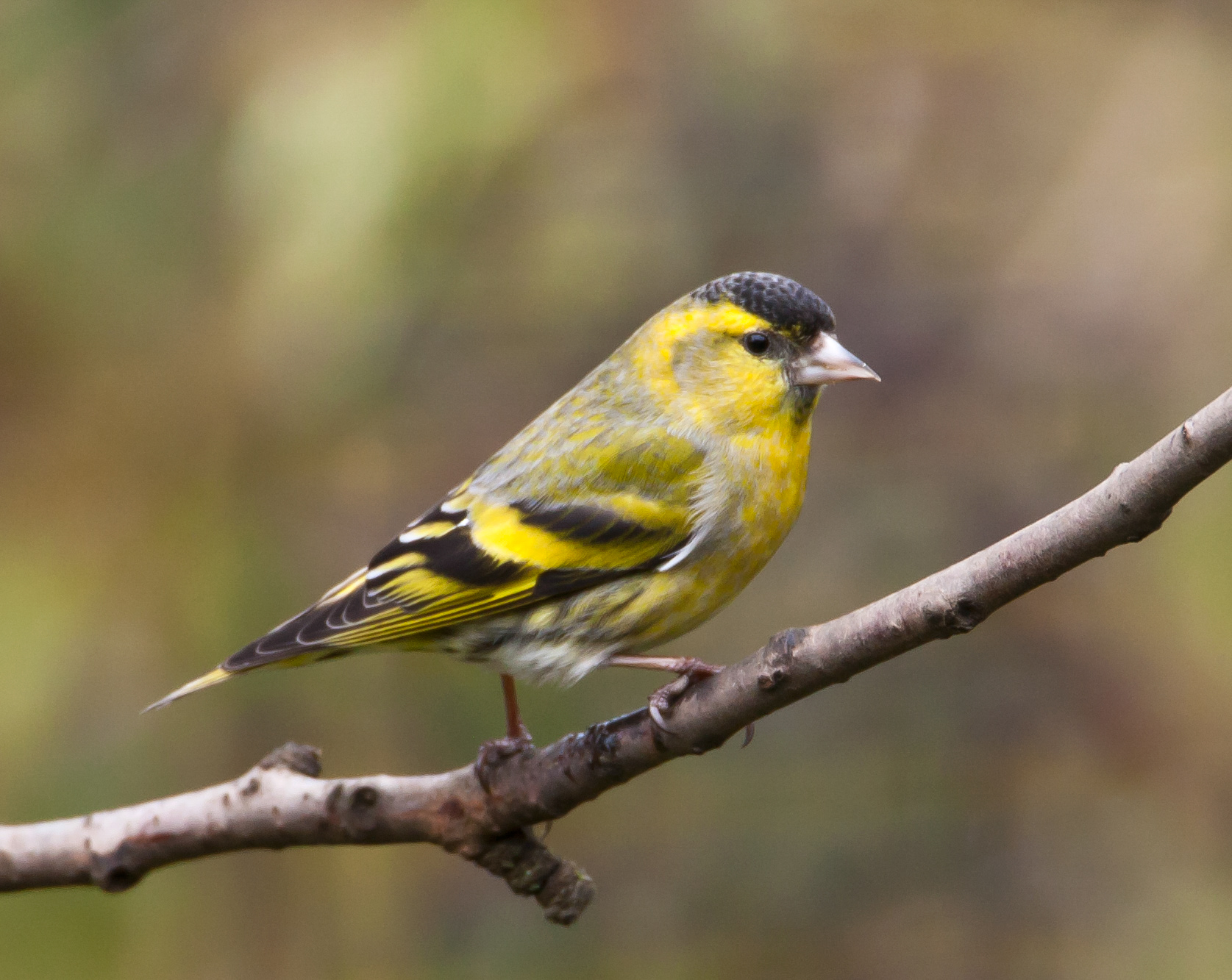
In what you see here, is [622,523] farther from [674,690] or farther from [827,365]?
[674,690]

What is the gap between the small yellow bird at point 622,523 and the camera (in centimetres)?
332

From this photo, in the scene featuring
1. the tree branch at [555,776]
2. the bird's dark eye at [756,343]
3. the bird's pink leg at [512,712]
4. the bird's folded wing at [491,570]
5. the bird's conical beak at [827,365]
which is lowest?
the tree branch at [555,776]

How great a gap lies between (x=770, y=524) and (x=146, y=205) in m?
2.41

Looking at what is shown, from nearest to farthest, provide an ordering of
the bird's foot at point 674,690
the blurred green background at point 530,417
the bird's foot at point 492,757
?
the bird's foot at point 674,690, the bird's foot at point 492,757, the blurred green background at point 530,417

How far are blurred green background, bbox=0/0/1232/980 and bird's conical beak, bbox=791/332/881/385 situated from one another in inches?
45.9

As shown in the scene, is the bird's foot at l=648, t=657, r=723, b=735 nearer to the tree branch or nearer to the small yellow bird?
the tree branch

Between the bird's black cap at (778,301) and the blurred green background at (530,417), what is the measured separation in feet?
2.81

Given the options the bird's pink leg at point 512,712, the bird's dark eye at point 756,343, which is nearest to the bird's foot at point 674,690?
the bird's pink leg at point 512,712

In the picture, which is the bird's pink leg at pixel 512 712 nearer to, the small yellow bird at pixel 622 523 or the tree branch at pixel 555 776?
the small yellow bird at pixel 622 523

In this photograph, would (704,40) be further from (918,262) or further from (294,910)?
(294,910)

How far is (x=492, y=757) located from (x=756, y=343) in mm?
1323

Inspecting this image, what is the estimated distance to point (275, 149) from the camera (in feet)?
13.0

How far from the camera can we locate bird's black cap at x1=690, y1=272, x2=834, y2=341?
352 cm

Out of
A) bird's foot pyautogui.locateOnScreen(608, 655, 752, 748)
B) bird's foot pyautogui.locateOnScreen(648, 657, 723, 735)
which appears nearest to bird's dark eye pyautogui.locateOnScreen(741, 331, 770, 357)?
bird's foot pyautogui.locateOnScreen(608, 655, 752, 748)
